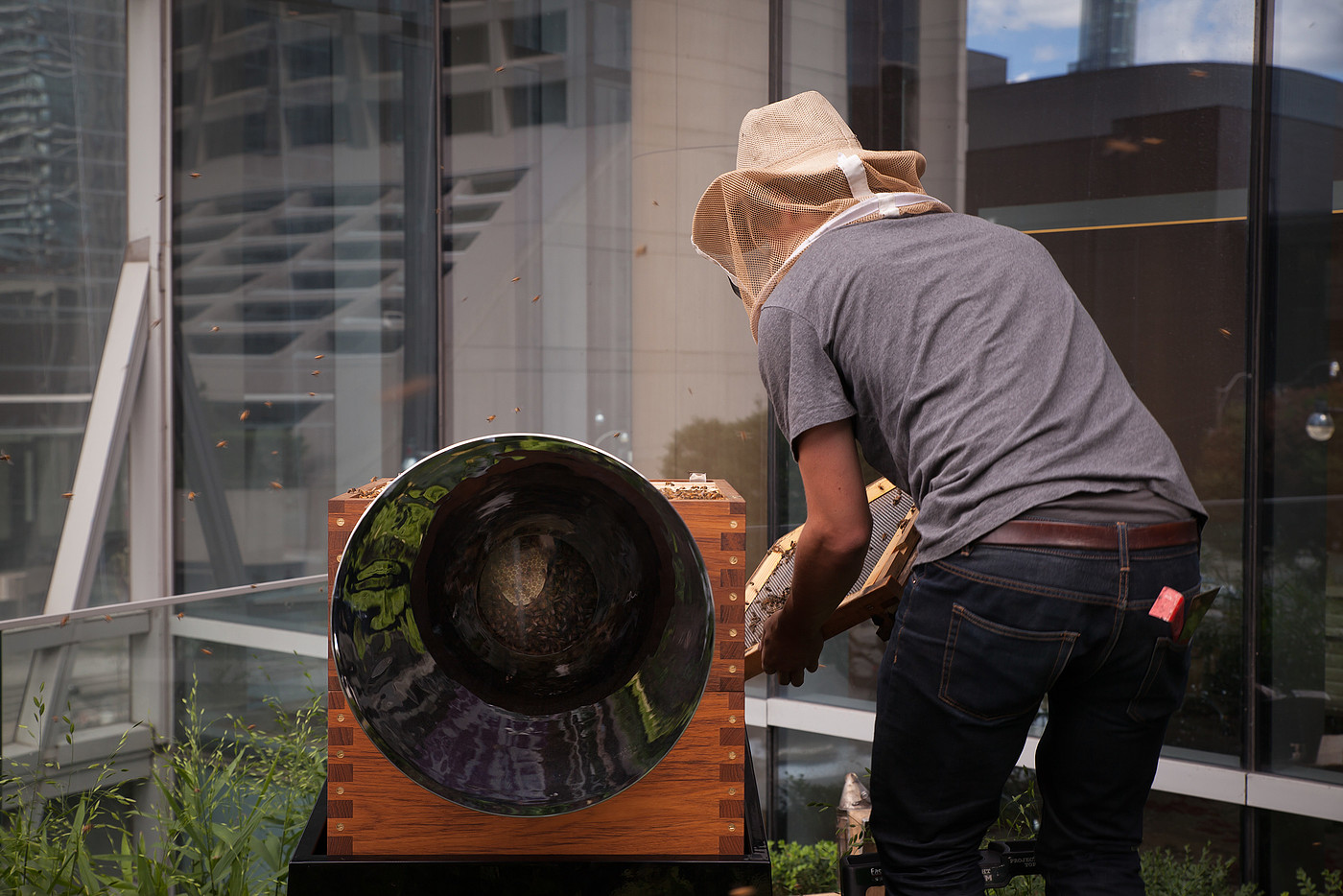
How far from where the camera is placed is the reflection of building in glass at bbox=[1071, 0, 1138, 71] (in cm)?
331

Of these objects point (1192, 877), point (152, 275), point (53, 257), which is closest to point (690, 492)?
point (1192, 877)

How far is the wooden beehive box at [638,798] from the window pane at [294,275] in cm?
325

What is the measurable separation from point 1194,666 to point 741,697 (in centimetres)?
257

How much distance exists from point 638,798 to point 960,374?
673 mm

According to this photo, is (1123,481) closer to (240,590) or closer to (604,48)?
(240,590)

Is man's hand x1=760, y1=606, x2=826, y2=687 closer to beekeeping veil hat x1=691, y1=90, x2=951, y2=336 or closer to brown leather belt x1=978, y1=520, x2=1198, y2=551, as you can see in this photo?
brown leather belt x1=978, y1=520, x2=1198, y2=551

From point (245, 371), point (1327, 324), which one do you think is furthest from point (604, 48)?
point (1327, 324)

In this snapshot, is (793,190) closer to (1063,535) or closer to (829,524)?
(829,524)

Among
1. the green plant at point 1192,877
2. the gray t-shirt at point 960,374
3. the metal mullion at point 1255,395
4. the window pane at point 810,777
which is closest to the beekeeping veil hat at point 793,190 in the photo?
the gray t-shirt at point 960,374

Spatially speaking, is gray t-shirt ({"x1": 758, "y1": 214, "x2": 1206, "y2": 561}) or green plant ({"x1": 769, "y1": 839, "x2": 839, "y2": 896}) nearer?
gray t-shirt ({"x1": 758, "y1": 214, "x2": 1206, "y2": 561})

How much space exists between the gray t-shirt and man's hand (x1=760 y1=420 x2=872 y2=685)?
0.03 meters

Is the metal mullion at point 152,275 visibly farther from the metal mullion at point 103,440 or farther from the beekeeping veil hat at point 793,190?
the beekeeping veil hat at point 793,190

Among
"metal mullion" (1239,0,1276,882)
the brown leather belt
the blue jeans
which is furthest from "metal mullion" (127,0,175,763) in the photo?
"metal mullion" (1239,0,1276,882)

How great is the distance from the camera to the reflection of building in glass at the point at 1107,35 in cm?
331
